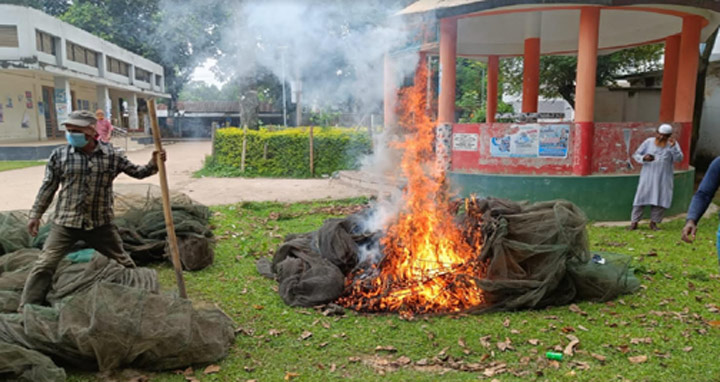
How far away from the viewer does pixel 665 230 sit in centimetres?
929

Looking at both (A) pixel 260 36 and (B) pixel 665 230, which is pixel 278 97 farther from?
(B) pixel 665 230

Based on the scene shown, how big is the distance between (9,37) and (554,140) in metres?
21.7

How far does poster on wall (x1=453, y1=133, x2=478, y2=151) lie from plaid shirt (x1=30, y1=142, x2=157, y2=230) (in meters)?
7.38

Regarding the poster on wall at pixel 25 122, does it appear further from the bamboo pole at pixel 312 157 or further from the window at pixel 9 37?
the bamboo pole at pixel 312 157

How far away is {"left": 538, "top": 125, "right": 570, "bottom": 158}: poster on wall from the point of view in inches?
398

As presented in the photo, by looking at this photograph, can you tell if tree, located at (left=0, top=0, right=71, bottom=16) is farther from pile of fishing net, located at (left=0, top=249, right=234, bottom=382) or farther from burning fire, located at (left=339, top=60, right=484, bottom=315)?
pile of fishing net, located at (left=0, top=249, right=234, bottom=382)

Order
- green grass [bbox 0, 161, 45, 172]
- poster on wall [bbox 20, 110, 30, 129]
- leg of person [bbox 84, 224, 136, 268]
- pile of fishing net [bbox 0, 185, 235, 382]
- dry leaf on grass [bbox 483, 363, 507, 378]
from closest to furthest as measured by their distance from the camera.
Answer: pile of fishing net [bbox 0, 185, 235, 382] < dry leaf on grass [bbox 483, 363, 507, 378] < leg of person [bbox 84, 224, 136, 268] < green grass [bbox 0, 161, 45, 172] < poster on wall [bbox 20, 110, 30, 129]

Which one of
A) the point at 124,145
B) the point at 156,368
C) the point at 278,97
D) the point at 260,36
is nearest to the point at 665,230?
the point at 156,368

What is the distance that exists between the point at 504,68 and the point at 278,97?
76.8ft

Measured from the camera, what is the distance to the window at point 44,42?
2217 centimetres

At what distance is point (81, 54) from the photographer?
2752cm

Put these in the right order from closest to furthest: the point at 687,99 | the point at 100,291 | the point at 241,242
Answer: the point at 100,291
the point at 241,242
the point at 687,99

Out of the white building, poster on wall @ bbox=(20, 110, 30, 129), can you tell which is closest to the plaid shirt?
the white building

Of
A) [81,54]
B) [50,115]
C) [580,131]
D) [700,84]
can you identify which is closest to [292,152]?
[580,131]
